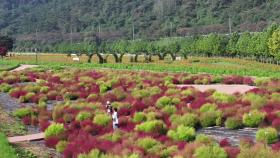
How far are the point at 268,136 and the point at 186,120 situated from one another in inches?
192

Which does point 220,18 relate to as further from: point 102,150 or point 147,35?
point 102,150

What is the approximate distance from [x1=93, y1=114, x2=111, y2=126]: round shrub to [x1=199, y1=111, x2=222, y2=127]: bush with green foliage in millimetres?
4425

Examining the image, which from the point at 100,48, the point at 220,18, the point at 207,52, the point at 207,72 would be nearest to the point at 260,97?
the point at 207,72

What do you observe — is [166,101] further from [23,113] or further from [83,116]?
[23,113]

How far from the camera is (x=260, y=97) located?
2994cm

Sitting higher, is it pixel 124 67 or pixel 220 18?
pixel 220 18

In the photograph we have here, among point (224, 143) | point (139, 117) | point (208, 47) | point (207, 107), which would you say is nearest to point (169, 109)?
point (207, 107)

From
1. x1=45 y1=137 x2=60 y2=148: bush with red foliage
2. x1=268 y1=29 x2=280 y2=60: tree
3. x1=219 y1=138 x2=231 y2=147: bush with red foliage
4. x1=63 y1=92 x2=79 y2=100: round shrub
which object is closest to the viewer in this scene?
x1=219 y1=138 x2=231 y2=147: bush with red foliage

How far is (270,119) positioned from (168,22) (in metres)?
144

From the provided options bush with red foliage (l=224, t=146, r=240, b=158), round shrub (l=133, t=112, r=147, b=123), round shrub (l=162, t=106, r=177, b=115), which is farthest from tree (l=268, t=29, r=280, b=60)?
bush with red foliage (l=224, t=146, r=240, b=158)

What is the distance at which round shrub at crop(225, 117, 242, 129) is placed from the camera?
80.0 feet

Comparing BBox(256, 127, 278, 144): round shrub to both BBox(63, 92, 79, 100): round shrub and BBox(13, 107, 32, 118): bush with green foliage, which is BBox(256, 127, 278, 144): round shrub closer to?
BBox(13, 107, 32, 118): bush with green foliage

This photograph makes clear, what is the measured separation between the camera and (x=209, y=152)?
58.2ft

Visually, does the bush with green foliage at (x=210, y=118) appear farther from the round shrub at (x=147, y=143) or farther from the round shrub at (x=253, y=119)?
the round shrub at (x=147, y=143)
